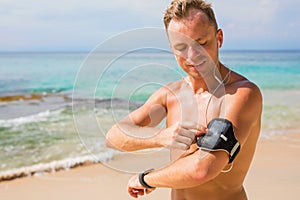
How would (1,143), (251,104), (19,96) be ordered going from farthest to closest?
(19,96)
(1,143)
(251,104)

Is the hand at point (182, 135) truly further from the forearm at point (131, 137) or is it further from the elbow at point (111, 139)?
the elbow at point (111, 139)

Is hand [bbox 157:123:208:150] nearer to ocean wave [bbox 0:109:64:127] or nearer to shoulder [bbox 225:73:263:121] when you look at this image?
shoulder [bbox 225:73:263:121]

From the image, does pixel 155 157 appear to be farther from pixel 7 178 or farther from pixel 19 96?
pixel 19 96

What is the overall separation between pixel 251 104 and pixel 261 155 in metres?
4.60

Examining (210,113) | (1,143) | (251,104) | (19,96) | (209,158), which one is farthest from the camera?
(19,96)

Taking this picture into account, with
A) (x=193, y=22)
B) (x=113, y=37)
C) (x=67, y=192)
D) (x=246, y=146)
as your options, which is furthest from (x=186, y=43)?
(x=67, y=192)

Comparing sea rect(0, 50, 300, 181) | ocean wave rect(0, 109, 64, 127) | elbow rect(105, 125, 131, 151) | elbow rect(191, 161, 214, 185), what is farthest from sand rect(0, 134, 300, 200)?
ocean wave rect(0, 109, 64, 127)

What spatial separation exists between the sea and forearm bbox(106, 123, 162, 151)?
0.04 metres

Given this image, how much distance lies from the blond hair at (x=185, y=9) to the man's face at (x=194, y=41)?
0.8 inches

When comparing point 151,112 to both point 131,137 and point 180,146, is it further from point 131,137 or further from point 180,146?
point 180,146

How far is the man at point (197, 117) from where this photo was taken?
170 centimetres

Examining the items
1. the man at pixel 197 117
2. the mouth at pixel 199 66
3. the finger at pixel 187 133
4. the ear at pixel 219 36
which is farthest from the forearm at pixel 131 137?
the ear at pixel 219 36

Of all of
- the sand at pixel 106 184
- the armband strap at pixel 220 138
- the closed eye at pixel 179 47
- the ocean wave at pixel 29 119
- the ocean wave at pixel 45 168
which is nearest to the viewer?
the armband strap at pixel 220 138

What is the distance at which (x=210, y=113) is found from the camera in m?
1.93
